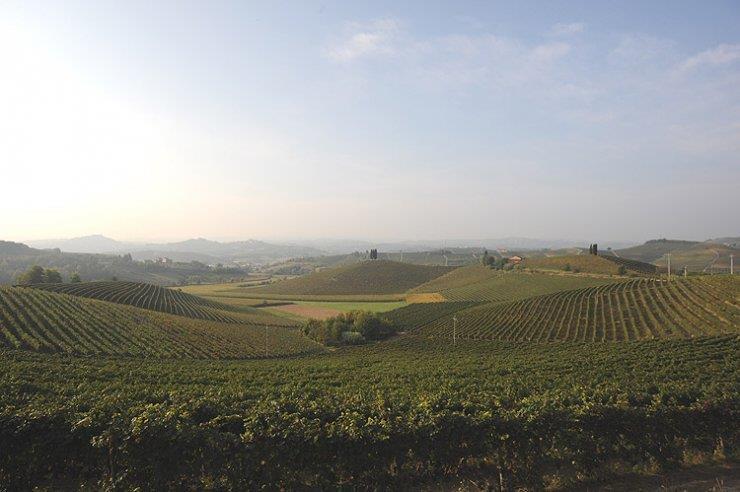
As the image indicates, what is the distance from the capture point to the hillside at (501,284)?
9225cm

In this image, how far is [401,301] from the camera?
11550cm

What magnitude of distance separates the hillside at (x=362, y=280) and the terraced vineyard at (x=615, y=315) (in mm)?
71496

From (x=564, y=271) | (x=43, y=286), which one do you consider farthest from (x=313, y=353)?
(x=564, y=271)

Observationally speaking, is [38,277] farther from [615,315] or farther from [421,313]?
[615,315]

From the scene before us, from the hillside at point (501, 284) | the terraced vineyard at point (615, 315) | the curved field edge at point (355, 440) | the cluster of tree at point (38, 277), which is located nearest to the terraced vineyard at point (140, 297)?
the cluster of tree at point (38, 277)

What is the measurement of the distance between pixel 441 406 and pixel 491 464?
2.07 m

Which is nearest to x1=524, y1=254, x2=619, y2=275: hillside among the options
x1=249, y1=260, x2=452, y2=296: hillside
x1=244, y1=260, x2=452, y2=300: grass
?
x1=249, y1=260, x2=452, y2=296: hillside

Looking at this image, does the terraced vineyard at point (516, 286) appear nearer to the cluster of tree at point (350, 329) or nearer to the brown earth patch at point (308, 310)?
the brown earth patch at point (308, 310)

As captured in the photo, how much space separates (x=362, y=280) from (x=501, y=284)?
56673 millimetres

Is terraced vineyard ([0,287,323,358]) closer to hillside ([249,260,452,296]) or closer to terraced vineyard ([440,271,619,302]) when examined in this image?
terraced vineyard ([440,271,619,302])

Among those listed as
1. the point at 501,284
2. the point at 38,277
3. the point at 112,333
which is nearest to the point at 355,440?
the point at 112,333

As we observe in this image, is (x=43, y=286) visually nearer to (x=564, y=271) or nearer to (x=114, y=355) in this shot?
(x=114, y=355)

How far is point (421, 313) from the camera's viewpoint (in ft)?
277

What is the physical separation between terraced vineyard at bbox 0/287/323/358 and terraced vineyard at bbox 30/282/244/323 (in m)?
13.8
